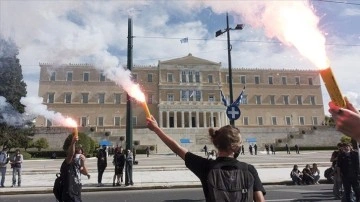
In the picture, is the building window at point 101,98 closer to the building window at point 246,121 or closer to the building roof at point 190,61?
the building roof at point 190,61

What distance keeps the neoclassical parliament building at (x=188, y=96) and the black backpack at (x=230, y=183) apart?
70.4 metres

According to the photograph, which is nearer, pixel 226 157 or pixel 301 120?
pixel 226 157

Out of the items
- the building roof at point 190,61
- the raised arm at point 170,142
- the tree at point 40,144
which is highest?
the building roof at point 190,61

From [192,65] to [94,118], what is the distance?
26.1 meters

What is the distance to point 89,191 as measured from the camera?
46.5ft

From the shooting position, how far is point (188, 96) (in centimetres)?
8088

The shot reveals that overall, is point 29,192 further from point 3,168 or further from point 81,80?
point 81,80

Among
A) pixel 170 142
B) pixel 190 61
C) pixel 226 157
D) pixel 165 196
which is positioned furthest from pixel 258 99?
pixel 226 157

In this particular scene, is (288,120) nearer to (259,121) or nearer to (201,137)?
(259,121)

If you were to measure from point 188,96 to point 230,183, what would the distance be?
257 ft

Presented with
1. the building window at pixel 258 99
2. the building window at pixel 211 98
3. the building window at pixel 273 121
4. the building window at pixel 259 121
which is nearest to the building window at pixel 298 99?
the building window at pixel 273 121

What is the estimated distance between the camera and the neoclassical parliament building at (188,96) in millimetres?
75812

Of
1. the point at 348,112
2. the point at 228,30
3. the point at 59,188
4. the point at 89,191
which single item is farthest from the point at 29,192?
the point at 348,112

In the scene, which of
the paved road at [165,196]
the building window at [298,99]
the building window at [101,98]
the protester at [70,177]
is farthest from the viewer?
the building window at [298,99]
